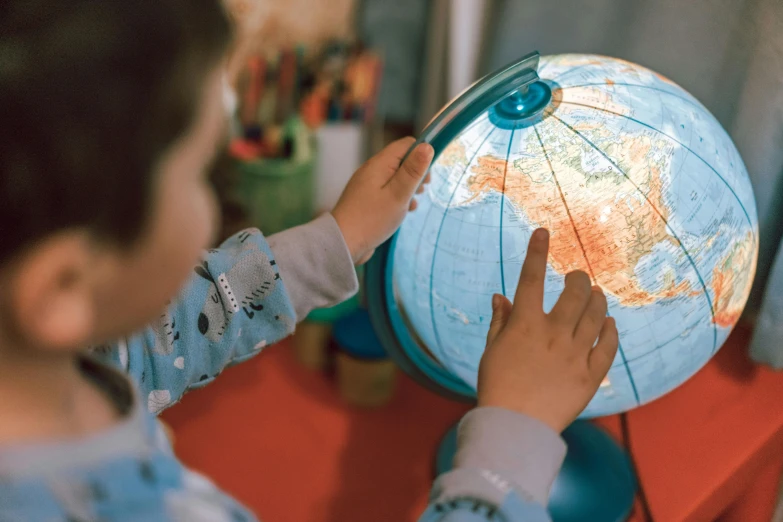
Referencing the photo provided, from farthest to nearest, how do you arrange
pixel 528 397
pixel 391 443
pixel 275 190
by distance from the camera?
→ pixel 275 190 → pixel 391 443 → pixel 528 397

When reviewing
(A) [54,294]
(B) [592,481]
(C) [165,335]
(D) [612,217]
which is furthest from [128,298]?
(B) [592,481]

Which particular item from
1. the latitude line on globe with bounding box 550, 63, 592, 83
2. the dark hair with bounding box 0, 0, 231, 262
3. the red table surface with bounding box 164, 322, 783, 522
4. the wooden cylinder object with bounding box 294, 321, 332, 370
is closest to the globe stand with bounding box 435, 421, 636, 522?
the red table surface with bounding box 164, 322, 783, 522

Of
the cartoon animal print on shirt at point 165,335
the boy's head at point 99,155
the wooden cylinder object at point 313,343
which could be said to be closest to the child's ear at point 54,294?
the boy's head at point 99,155

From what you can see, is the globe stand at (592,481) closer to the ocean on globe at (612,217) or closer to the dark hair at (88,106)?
the ocean on globe at (612,217)

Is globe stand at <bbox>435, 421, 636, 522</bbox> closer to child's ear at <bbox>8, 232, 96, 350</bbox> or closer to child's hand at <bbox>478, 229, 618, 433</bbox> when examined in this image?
child's hand at <bbox>478, 229, 618, 433</bbox>

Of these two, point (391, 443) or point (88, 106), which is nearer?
point (88, 106)

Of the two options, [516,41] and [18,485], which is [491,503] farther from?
[516,41]

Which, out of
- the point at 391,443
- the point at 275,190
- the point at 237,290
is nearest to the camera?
the point at 237,290

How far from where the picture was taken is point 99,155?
289 mm

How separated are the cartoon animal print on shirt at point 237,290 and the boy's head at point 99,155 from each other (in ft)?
0.54

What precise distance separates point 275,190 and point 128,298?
1.75ft

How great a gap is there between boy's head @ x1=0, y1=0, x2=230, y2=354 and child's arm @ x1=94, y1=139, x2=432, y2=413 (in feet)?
0.53

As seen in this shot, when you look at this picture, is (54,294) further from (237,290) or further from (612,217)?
(612,217)

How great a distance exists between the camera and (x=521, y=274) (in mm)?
423
